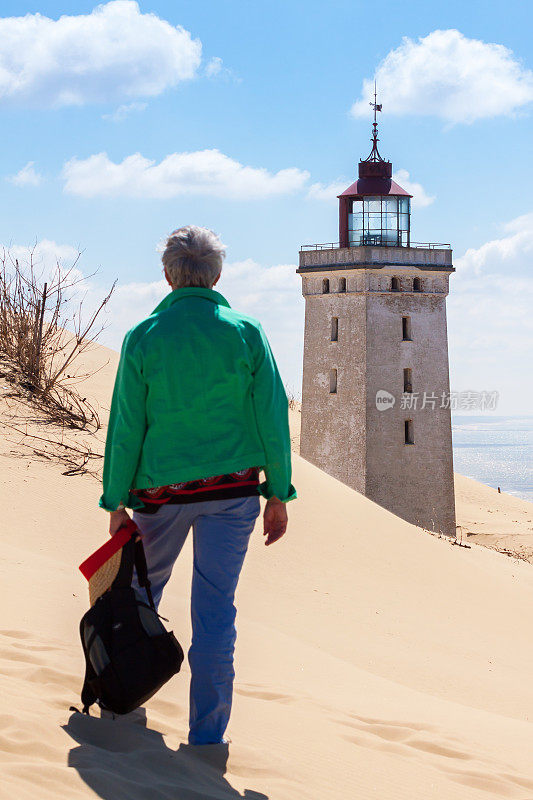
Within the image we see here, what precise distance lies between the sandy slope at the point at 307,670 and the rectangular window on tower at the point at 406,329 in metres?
16.3

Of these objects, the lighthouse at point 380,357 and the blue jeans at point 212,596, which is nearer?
the blue jeans at point 212,596

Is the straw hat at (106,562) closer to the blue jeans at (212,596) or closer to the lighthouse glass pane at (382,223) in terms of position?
the blue jeans at (212,596)

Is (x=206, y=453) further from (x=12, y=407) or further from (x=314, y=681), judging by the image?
(x=12, y=407)

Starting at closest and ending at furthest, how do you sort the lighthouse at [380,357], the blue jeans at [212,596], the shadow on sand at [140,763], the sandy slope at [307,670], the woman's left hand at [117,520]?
the shadow on sand at [140,763], the sandy slope at [307,670], the blue jeans at [212,596], the woman's left hand at [117,520], the lighthouse at [380,357]

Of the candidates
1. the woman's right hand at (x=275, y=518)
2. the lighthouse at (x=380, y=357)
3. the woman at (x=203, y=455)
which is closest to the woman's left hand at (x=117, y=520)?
the woman at (x=203, y=455)

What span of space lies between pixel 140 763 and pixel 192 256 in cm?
209

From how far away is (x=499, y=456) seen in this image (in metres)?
117

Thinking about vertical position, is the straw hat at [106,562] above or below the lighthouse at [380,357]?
below

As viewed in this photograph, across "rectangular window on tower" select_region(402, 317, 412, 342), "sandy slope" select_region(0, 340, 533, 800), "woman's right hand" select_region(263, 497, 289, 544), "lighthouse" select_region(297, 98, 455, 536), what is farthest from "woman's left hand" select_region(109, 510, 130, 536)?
"rectangular window on tower" select_region(402, 317, 412, 342)

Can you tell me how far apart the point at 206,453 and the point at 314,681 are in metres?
2.81

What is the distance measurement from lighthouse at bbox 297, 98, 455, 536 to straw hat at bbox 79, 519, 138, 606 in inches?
988

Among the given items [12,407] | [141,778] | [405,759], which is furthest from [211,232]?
[12,407]

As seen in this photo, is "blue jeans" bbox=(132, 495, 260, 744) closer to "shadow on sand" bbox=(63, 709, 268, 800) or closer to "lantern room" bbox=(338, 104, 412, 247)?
"shadow on sand" bbox=(63, 709, 268, 800)

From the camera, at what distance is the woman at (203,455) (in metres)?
3.62
